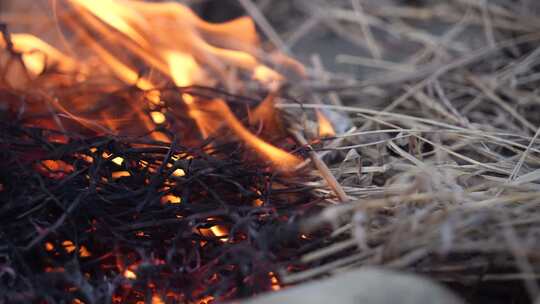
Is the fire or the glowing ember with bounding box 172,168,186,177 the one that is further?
the fire

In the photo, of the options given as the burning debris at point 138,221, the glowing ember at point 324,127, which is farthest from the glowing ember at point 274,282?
the glowing ember at point 324,127

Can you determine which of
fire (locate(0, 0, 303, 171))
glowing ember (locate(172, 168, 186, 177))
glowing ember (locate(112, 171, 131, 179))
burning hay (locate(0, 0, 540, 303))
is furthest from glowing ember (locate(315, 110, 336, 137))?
glowing ember (locate(112, 171, 131, 179))

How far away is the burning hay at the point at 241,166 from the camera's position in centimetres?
107

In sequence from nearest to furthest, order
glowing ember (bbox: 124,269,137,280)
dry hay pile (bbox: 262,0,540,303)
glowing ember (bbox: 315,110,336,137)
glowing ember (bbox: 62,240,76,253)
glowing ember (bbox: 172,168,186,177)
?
dry hay pile (bbox: 262,0,540,303)
glowing ember (bbox: 124,269,137,280)
glowing ember (bbox: 62,240,76,253)
glowing ember (bbox: 172,168,186,177)
glowing ember (bbox: 315,110,336,137)

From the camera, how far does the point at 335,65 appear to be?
7.64ft

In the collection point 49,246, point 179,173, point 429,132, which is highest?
point 429,132

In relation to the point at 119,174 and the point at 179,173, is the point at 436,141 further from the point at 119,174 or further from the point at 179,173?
the point at 119,174

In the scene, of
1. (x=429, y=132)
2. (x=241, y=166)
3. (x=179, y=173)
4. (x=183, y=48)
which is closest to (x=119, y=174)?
(x=179, y=173)

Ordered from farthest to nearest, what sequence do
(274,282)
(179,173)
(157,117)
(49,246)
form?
(157,117), (179,173), (49,246), (274,282)

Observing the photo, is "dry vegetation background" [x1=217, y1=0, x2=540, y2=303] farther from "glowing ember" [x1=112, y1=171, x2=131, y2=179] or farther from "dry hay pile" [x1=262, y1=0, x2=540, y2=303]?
"glowing ember" [x1=112, y1=171, x2=131, y2=179]

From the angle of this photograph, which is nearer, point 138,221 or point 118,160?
point 138,221

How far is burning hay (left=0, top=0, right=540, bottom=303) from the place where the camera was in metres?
1.07

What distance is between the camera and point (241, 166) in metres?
1.36

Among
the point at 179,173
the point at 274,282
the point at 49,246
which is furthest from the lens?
the point at 179,173
